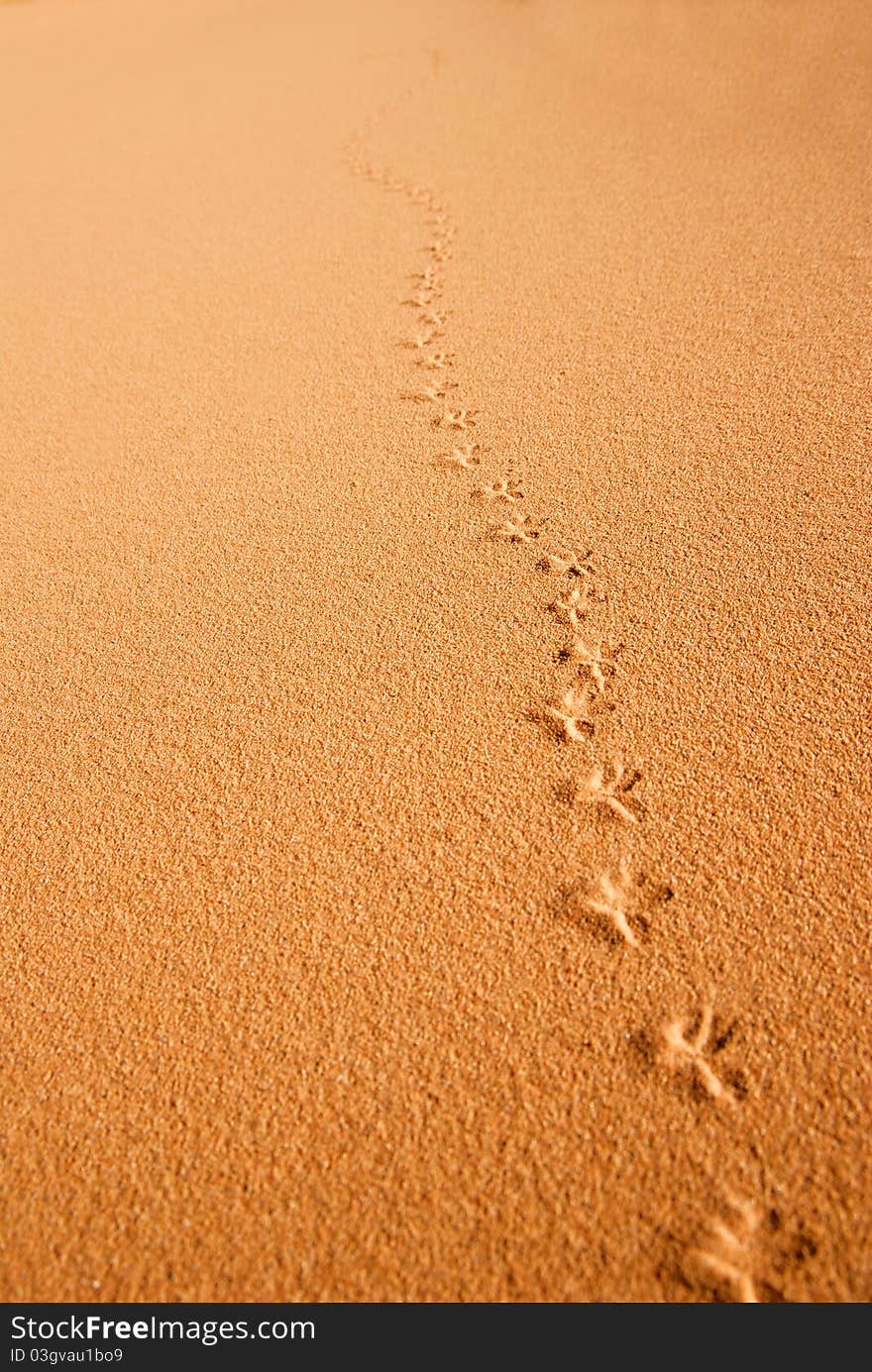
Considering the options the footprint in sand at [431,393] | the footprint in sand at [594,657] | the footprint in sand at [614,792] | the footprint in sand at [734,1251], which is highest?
the footprint in sand at [431,393]

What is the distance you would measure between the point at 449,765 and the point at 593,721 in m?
0.30

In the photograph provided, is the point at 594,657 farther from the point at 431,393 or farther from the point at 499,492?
the point at 431,393

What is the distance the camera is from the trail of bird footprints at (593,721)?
1057 mm

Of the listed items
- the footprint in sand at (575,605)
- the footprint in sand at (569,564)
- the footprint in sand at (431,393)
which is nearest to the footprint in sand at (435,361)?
the footprint in sand at (431,393)

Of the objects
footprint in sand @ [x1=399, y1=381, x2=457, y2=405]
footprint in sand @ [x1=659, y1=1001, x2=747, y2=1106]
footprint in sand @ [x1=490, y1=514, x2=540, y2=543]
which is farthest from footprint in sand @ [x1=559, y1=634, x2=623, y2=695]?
footprint in sand @ [x1=399, y1=381, x2=457, y2=405]

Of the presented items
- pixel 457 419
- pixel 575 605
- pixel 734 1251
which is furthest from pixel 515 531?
pixel 734 1251

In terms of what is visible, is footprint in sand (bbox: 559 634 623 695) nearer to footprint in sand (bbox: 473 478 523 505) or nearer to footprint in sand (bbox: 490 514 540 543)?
footprint in sand (bbox: 490 514 540 543)

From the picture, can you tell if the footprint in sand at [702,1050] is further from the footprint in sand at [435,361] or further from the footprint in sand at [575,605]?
the footprint in sand at [435,361]

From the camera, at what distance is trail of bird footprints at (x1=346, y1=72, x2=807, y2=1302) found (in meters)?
1.06

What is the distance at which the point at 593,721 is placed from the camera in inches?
64.6

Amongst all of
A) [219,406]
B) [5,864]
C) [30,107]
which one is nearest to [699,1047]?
[5,864]

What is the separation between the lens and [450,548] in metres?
2.07

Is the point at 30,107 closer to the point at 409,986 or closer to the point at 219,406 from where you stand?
the point at 219,406

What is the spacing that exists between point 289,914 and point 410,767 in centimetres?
36
